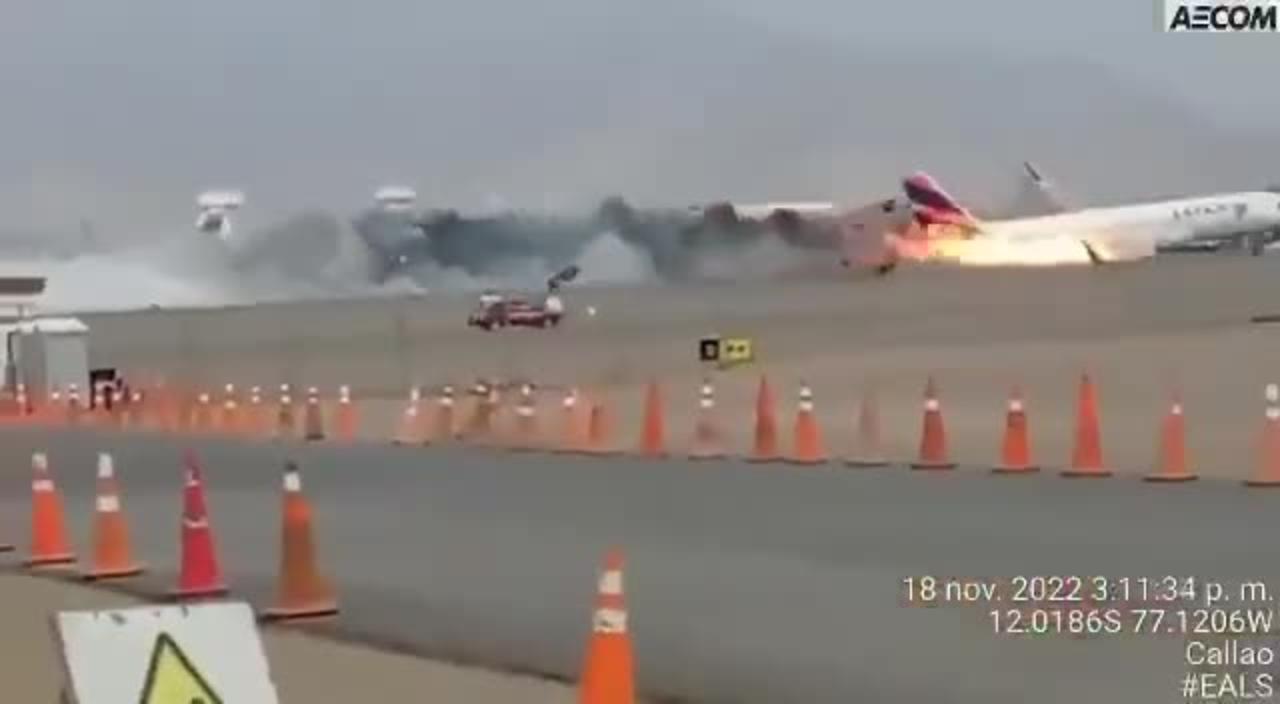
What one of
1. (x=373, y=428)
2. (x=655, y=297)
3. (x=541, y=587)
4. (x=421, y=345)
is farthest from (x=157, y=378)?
(x=541, y=587)

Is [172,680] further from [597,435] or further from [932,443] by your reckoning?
[597,435]

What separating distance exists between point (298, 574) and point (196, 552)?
0.68 m

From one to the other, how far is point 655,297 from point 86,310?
19.2m

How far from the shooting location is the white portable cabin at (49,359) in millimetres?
42188

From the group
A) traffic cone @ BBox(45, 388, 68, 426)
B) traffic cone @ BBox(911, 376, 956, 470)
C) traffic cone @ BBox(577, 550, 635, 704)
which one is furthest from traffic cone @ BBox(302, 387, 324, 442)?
traffic cone @ BBox(577, 550, 635, 704)

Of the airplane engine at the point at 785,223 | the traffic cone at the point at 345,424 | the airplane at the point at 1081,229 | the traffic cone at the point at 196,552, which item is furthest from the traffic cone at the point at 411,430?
the airplane engine at the point at 785,223

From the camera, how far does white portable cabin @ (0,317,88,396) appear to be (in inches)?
1661

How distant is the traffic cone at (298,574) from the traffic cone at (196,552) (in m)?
0.39

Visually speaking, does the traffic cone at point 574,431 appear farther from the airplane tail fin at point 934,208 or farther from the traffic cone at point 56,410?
the airplane tail fin at point 934,208

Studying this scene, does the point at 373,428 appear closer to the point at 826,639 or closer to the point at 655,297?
the point at 826,639

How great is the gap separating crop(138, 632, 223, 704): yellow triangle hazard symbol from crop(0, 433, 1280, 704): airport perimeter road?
308cm

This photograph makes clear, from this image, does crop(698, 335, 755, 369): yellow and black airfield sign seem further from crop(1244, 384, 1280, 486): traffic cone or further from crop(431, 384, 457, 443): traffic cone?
crop(1244, 384, 1280, 486): traffic cone

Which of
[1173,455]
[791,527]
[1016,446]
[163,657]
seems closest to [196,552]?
[791,527]

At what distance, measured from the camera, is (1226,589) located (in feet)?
40.4
